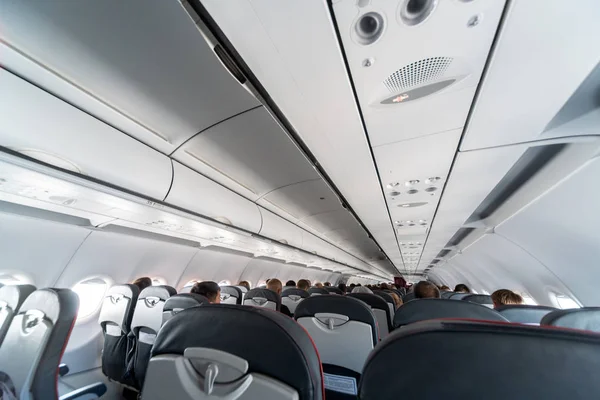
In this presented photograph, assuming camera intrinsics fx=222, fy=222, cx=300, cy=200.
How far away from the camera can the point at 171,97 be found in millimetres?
2049

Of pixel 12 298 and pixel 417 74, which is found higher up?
pixel 417 74

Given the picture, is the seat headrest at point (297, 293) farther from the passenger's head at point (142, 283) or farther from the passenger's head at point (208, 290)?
the passenger's head at point (142, 283)

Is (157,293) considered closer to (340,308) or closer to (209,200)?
(209,200)

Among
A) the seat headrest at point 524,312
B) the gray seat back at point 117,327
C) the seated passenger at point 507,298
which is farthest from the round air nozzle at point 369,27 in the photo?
the gray seat back at point 117,327

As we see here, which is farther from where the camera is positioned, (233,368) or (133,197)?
(133,197)

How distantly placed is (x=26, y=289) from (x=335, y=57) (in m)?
3.80

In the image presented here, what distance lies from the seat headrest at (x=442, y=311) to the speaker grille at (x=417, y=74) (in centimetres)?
198

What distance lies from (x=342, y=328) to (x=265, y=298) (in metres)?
2.34

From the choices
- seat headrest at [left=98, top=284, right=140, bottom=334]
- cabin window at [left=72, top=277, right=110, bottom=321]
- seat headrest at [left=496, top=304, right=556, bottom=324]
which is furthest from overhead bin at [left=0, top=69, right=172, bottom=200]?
seat headrest at [left=496, top=304, right=556, bottom=324]

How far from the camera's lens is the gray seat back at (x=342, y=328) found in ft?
7.35

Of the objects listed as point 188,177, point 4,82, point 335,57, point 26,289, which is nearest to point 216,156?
point 188,177

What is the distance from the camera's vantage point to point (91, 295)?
4.82 meters

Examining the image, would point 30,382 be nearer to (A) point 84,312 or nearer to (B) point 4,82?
(B) point 4,82

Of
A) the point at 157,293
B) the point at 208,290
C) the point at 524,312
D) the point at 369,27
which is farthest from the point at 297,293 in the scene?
the point at 369,27
